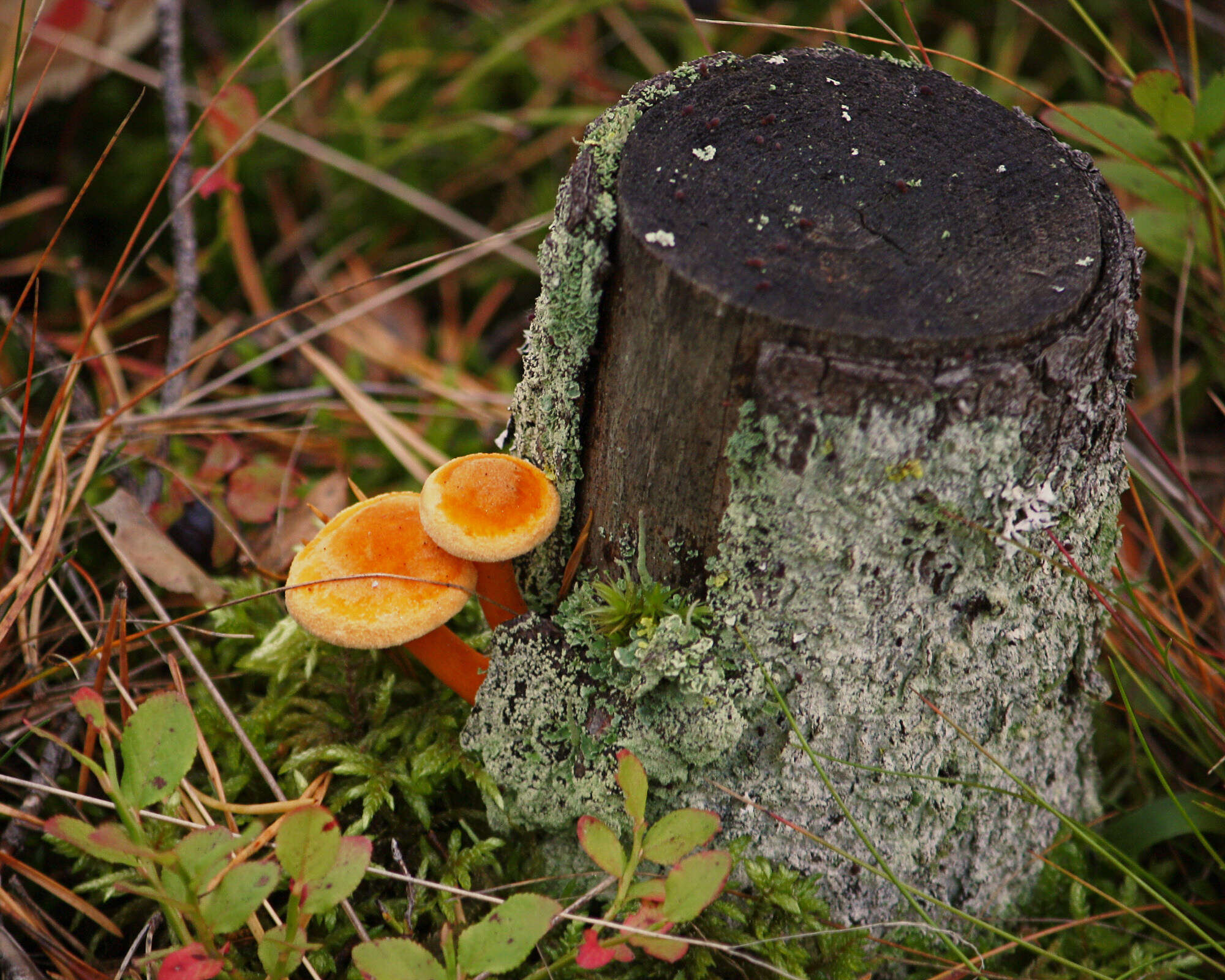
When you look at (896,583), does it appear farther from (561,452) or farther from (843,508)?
(561,452)

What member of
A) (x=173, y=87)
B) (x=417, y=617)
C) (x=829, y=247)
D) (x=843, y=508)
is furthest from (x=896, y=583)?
(x=173, y=87)

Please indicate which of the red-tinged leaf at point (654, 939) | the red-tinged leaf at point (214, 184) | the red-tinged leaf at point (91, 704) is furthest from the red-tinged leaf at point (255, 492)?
the red-tinged leaf at point (654, 939)

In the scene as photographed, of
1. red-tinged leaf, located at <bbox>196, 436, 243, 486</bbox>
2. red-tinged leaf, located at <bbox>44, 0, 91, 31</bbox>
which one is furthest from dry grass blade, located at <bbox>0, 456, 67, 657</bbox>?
red-tinged leaf, located at <bbox>44, 0, 91, 31</bbox>

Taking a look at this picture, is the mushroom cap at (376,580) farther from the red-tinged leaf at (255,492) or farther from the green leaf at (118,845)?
the red-tinged leaf at (255,492)

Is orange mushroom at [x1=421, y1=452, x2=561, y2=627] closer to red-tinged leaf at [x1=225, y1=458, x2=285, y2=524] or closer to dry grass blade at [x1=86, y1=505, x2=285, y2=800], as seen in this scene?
dry grass blade at [x1=86, y1=505, x2=285, y2=800]

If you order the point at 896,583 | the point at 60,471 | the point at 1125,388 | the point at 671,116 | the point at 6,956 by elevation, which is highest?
the point at 671,116

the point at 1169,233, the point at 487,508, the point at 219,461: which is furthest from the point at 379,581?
the point at 1169,233
